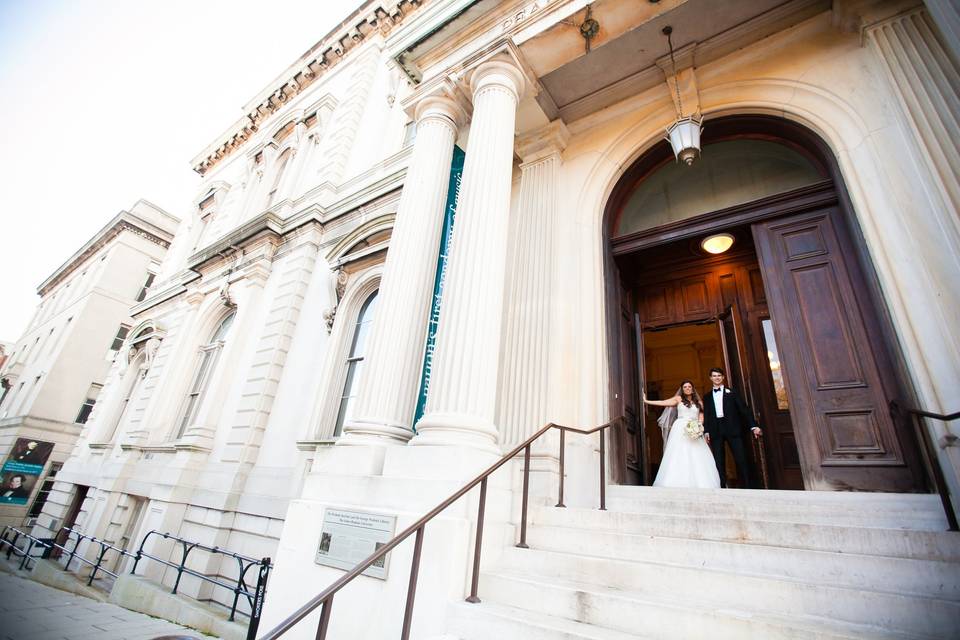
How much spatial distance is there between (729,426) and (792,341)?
129 cm

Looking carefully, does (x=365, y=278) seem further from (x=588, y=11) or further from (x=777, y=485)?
(x=777, y=485)

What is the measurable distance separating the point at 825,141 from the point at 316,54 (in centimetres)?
1547

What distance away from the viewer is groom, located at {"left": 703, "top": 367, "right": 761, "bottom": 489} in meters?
5.38

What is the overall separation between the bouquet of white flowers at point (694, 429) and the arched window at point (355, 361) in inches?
210

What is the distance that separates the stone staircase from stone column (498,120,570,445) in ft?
4.84

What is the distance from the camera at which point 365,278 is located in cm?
886

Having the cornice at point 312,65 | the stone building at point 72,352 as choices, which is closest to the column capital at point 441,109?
the cornice at point 312,65

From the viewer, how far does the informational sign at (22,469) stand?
19.9 m

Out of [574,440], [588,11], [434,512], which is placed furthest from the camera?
[588,11]

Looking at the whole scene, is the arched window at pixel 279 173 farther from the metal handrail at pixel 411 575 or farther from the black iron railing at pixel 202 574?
the metal handrail at pixel 411 575

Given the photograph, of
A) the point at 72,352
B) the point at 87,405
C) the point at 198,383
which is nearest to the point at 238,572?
the point at 198,383

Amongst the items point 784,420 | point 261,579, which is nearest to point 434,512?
point 261,579

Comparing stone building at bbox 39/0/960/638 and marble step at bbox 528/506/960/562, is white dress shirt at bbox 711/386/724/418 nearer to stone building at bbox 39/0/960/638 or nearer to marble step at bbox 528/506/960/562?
stone building at bbox 39/0/960/638

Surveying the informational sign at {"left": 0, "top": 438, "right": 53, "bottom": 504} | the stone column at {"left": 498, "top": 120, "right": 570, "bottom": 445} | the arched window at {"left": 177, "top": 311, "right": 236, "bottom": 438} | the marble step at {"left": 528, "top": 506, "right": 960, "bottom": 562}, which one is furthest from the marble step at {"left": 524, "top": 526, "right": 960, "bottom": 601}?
the informational sign at {"left": 0, "top": 438, "right": 53, "bottom": 504}
